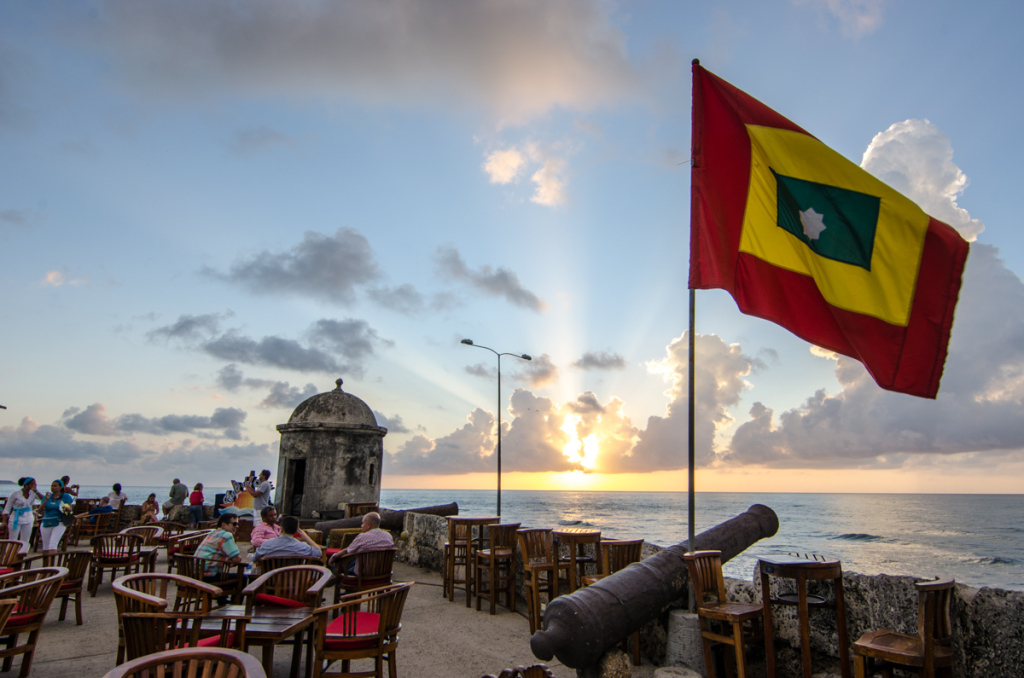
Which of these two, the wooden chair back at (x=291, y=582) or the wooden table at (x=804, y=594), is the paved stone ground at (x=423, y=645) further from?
the wooden table at (x=804, y=594)

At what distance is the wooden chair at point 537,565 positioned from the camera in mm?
6670

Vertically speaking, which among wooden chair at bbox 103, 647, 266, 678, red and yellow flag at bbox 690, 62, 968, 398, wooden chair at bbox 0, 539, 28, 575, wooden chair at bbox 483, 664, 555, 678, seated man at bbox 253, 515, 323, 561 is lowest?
wooden chair at bbox 0, 539, 28, 575

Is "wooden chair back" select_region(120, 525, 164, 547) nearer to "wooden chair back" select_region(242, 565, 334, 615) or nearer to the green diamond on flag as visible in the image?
"wooden chair back" select_region(242, 565, 334, 615)

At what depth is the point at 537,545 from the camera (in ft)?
24.2

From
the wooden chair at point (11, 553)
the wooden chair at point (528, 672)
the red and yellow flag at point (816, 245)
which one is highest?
the red and yellow flag at point (816, 245)

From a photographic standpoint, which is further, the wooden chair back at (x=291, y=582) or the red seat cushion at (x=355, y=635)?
the wooden chair back at (x=291, y=582)

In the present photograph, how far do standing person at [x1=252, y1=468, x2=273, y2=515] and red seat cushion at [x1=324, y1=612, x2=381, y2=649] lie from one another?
13.2 meters

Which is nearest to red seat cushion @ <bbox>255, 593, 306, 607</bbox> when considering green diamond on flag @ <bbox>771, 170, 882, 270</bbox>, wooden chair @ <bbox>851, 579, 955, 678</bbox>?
wooden chair @ <bbox>851, 579, 955, 678</bbox>

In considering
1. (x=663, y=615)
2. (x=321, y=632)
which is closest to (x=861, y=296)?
(x=663, y=615)

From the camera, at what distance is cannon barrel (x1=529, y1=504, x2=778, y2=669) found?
14.3ft

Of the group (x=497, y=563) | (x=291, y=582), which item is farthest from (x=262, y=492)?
(x=291, y=582)

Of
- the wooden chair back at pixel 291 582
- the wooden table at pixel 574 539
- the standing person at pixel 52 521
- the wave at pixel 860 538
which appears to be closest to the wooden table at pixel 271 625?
the wooden chair back at pixel 291 582

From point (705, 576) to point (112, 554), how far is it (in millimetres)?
7841

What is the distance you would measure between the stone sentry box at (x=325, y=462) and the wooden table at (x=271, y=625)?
44.0 ft
